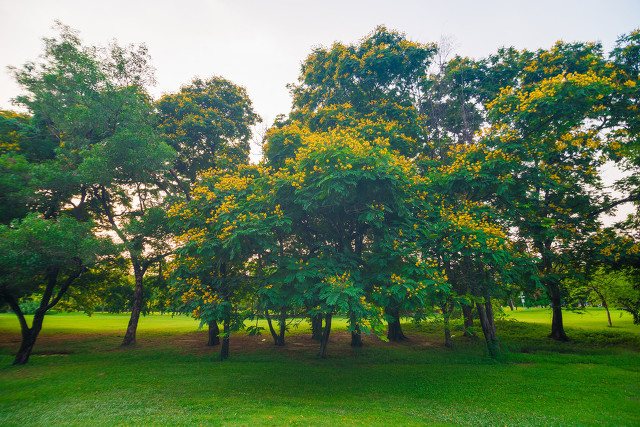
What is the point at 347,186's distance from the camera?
343 inches

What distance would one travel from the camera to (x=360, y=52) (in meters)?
13.1

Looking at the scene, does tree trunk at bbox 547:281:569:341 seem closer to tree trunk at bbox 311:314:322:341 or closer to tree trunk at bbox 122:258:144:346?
tree trunk at bbox 311:314:322:341

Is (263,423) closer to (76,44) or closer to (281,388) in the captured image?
(281,388)

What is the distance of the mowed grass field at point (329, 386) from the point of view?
24.3 feet

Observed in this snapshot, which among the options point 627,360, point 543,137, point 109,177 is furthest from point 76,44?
point 627,360

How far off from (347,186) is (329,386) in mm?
7507

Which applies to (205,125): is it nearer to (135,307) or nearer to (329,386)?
(135,307)

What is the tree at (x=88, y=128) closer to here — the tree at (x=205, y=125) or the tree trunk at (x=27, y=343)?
the tree at (x=205, y=125)

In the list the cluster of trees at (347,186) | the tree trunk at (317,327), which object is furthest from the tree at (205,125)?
the tree trunk at (317,327)

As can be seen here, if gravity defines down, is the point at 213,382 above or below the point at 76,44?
below

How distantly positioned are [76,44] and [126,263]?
11.6 metres

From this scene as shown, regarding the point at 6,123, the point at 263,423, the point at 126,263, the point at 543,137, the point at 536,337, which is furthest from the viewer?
the point at 536,337

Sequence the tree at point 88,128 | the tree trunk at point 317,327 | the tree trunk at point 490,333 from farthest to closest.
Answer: the tree trunk at point 317,327 → the tree trunk at point 490,333 → the tree at point 88,128

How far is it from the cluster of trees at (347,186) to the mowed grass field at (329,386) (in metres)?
2.15
